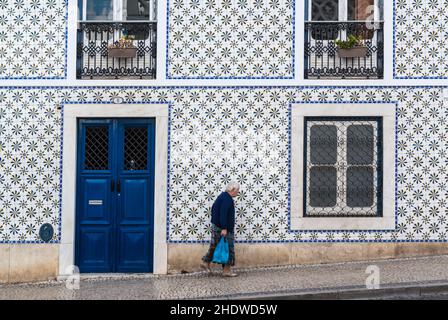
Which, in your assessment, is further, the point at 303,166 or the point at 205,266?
the point at 303,166

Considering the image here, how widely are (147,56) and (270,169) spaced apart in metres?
2.53

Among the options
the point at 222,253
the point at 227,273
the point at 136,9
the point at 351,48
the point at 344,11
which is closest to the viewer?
the point at 222,253

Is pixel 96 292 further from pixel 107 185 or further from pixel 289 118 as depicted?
pixel 289 118

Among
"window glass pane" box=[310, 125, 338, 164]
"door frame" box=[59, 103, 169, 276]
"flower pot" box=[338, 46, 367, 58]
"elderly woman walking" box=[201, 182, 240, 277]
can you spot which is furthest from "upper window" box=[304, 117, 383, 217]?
"door frame" box=[59, 103, 169, 276]

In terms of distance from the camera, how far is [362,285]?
8742mm

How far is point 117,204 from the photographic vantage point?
35.2ft

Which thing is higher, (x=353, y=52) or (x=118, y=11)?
(x=118, y=11)

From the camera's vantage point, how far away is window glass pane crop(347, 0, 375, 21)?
11.0 m

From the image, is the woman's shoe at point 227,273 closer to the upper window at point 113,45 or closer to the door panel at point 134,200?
the door panel at point 134,200

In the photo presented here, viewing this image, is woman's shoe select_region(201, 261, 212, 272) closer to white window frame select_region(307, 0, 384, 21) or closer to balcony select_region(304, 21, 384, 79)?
balcony select_region(304, 21, 384, 79)

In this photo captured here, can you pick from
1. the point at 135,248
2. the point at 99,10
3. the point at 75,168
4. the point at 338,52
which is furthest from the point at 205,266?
the point at 99,10

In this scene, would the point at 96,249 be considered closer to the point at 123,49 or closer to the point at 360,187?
the point at 123,49

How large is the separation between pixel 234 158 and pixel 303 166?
1040 mm
